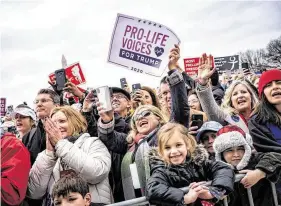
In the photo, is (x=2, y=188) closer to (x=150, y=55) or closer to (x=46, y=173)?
(x=46, y=173)

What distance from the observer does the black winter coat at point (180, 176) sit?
2.40 m

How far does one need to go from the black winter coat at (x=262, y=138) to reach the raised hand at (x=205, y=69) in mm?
600

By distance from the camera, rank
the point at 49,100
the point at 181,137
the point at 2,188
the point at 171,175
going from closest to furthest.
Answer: the point at 2,188 < the point at 171,175 < the point at 181,137 < the point at 49,100

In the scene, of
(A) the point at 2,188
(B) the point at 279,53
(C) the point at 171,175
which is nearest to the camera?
(A) the point at 2,188

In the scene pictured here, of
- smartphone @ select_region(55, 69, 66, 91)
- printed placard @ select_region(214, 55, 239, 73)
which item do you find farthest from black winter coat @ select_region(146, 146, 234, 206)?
printed placard @ select_region(214, 55, 239, 73)

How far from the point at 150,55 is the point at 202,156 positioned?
176cm

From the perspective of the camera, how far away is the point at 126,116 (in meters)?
4.37

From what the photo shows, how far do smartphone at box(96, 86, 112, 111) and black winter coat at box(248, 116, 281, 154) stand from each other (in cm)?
124

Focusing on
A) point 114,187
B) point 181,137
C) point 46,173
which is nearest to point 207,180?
point 181,137

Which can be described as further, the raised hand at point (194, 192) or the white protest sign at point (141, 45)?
the white protest sign at point (141, 45)

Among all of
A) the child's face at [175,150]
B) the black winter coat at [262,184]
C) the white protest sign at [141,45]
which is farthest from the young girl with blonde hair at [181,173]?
the white protest sign at [141,45]

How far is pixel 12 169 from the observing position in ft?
7.93

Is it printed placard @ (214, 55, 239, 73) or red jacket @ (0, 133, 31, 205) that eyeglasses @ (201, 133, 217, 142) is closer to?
red jacket @ (0, 133, 31, 205)

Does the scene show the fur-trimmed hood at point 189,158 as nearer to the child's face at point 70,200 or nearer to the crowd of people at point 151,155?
the crowd of people at point 151,155
